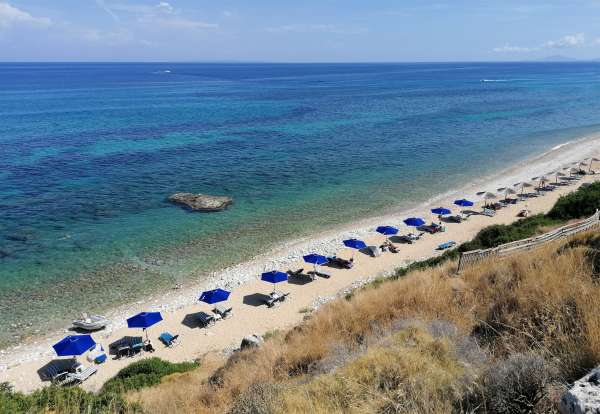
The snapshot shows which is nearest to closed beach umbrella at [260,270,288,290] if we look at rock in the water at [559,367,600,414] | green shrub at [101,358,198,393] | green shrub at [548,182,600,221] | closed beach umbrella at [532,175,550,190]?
green shrub at [101,358,198,393]

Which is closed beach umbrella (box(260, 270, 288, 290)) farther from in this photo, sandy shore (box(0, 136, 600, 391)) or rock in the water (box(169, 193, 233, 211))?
rock in the water (box(169, 193, 233, 211))

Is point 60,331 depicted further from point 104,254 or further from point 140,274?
point 104,254

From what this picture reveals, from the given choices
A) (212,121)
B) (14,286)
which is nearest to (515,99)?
(212,121)

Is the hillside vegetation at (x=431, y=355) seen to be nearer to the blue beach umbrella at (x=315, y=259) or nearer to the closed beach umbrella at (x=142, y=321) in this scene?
the closed beach umbrella at (x=142, y=321)

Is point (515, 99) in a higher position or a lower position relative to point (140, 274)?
higher

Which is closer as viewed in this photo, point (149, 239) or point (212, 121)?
point (149, 239)

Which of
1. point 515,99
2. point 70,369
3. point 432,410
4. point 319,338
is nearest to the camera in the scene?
point 432,410
